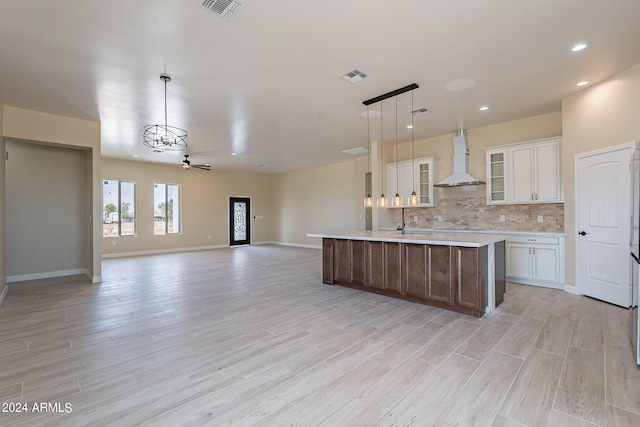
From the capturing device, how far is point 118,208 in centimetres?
912

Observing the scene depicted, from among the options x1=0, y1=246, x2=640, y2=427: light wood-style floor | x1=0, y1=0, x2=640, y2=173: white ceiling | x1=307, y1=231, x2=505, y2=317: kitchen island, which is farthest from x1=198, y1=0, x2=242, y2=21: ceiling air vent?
x1=307, y1=231, x2=505, y2=317: kitchen island

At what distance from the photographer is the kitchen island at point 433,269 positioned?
355 cm

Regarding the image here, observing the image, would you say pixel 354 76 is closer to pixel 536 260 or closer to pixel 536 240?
pixel 536 240

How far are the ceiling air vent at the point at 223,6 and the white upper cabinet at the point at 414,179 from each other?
15.7ft

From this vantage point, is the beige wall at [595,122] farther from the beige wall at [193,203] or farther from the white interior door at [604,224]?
the beige wall at [193,203]

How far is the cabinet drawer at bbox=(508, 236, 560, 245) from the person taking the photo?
4781 millimetres

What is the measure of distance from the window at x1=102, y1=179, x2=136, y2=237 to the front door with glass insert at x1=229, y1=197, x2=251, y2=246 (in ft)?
11.0

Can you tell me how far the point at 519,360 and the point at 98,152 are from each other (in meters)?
6.97

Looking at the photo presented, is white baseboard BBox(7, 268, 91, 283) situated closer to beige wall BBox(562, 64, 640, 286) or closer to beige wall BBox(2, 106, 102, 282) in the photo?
beige wall BBox(2, 106, 102, 282)

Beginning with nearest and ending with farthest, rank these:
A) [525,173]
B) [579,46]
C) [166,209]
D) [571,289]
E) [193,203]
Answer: [579,46] < [571,289] < [525,173] < [166,209] < [193,203]

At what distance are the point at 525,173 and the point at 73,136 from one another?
316 inches

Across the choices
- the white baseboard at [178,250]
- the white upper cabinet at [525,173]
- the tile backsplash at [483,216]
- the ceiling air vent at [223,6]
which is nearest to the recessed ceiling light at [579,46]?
the white upper cabinet at [525,173]

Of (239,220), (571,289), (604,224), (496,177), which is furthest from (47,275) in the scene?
(604,224)

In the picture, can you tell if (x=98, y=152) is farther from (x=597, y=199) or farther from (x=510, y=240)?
(x=597, y=199)
